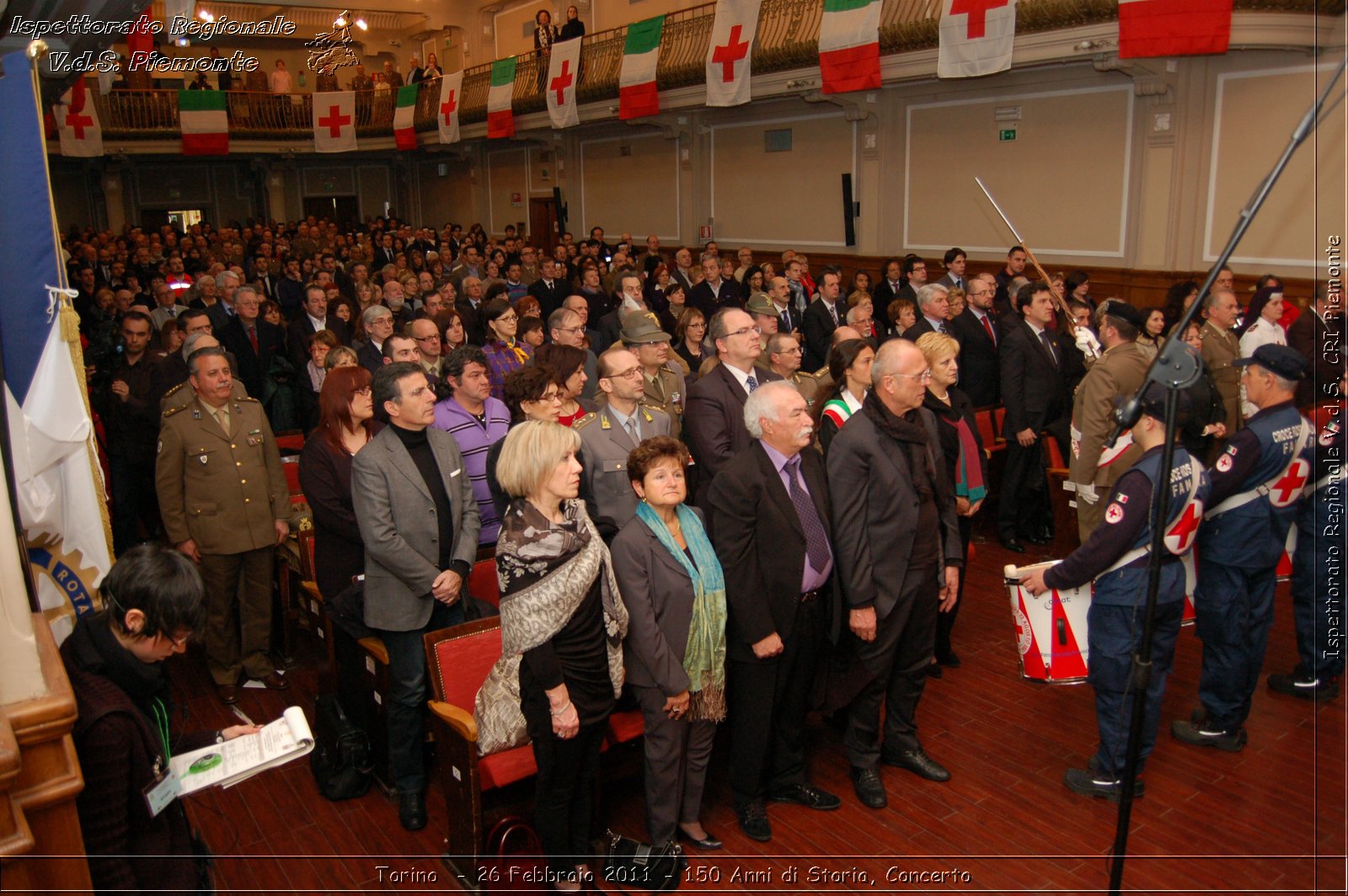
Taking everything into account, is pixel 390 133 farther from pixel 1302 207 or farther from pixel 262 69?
pixel 1302 207

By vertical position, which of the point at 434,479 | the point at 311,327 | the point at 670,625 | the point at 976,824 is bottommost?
the point at 976,824

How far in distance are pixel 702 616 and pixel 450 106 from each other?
17911 millimetres

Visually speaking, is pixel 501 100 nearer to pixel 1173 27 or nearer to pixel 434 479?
pixel 1173 27

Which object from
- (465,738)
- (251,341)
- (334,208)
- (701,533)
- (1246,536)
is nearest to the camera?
(465,738)

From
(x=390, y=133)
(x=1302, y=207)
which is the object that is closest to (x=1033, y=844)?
(x=1302, y=207)

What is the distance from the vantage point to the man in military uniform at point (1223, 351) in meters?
6.26

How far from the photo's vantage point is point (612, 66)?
1542 centimetres

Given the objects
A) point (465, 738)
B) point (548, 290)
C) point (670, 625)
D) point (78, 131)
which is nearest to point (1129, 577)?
point (670, 625)

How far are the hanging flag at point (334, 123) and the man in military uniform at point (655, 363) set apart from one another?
17291 mm

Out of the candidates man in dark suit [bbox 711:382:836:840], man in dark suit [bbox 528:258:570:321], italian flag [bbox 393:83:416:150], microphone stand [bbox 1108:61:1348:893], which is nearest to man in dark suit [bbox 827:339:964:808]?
man in dark suit [bbox 711:382:836:840]

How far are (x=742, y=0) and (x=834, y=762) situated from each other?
10.8 meters

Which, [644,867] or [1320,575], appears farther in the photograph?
[1320,575]

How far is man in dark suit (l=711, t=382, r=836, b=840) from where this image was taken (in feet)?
11.1

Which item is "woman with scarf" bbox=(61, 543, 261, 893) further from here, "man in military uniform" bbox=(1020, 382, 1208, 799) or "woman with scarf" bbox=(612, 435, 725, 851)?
"man in military uniform" bbox=(1020, 382, 1208, 799)
